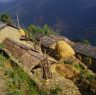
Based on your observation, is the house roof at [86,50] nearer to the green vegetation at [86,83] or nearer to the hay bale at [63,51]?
the hay bale at [63,51]

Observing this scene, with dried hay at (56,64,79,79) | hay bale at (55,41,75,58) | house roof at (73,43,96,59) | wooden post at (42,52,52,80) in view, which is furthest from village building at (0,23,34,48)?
wooden post at (42,52,52,80)

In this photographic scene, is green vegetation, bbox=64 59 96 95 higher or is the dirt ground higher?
the dirt ground

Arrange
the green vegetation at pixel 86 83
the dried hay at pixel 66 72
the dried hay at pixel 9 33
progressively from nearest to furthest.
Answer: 1. the green vegetation at pixel 86 83
2. the dried hay at pixel 66 72
3. the dried hay at pixel 9 33

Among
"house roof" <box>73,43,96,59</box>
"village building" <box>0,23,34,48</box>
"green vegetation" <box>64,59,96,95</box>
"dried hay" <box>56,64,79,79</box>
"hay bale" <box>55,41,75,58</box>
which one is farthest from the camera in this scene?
"house roof" <box>73,43,96,59</box>

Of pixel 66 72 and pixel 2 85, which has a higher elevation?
pixel 2 85

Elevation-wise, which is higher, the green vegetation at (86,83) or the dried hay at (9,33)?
the dried hay at (9,33)

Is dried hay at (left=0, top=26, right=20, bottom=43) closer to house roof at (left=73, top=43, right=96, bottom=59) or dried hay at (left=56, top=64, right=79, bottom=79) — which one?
house roof at (left=73, top=43, right=96, bottom=59)

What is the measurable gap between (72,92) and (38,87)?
6453 mm

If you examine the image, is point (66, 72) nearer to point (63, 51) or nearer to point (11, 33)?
point (63, 51)

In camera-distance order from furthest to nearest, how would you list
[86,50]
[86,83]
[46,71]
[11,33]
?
[86,50], [11,33], [86,83], [46,71]

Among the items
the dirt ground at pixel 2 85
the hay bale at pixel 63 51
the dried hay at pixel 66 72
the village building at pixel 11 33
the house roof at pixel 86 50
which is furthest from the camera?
the house roof at pixel 86 50

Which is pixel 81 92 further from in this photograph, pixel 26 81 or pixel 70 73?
pixel 26 81

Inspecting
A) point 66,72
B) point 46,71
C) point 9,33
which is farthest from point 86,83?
point 9,33

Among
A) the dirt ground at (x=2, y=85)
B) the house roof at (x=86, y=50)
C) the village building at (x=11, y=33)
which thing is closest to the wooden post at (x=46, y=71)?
the dirt ground at (x=2, y=85)
